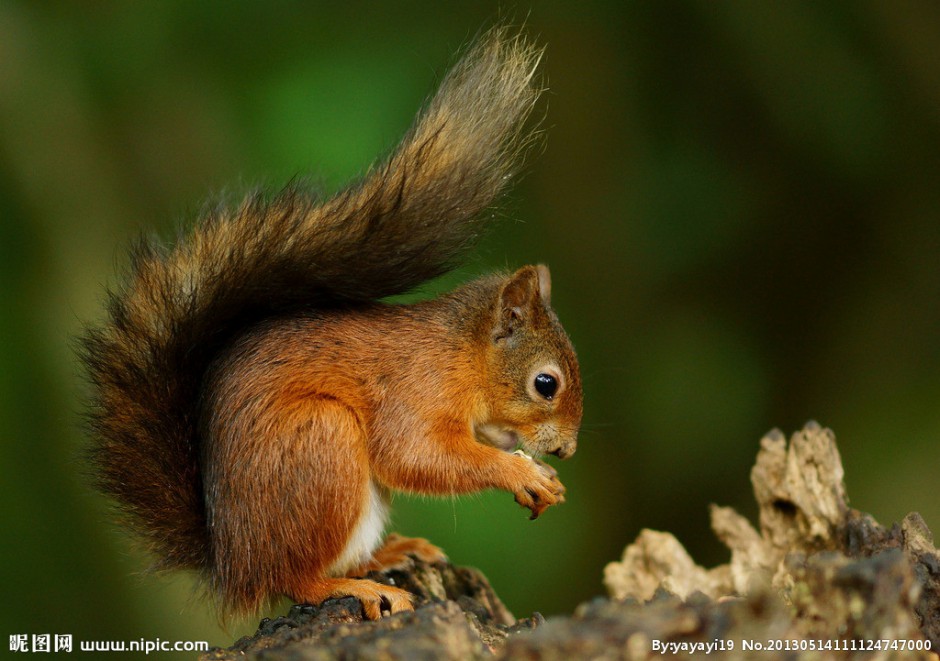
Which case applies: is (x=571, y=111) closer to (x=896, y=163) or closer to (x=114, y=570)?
(x=896, y=163)

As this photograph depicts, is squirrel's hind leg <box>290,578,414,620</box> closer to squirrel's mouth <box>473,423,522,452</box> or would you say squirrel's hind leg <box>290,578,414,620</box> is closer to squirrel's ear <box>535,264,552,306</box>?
squirrel's mouth <box>473,423,522,452</box>

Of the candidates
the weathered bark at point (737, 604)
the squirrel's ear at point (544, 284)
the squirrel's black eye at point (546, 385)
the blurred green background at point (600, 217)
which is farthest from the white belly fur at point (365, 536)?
the blurred green background at point (600, 217)

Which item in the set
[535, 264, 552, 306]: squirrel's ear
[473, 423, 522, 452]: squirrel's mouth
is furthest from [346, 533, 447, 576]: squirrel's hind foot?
[535, 264, 552, 306]: squirrel's ear

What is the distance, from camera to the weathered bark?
0.93 meters

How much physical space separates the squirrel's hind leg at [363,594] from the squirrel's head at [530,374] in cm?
39

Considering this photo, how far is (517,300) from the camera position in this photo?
6.02ft

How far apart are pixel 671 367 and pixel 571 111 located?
0.89 metres

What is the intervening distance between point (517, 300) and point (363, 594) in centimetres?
62

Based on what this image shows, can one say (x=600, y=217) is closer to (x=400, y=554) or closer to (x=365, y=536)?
(x=400, y=554)

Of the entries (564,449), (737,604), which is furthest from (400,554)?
(737,604)

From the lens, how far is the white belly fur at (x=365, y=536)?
63.4 inches

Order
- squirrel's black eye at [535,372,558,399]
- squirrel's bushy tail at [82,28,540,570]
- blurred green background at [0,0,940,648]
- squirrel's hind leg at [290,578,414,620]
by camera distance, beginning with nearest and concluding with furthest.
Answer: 1. squirrel's hind leg at [290,578,414,620]
2. squirrel's bushy tail at [82,28,540,570]
3. squirrel's black eye at [535,372,558,399]
4. blurred green background at [0,0,940,648]

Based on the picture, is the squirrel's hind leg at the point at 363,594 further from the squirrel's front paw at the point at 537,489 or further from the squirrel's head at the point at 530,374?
the squirrel's head at the point at 530,374

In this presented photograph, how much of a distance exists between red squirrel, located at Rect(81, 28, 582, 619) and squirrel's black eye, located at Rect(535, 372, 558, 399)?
0.36 feet
